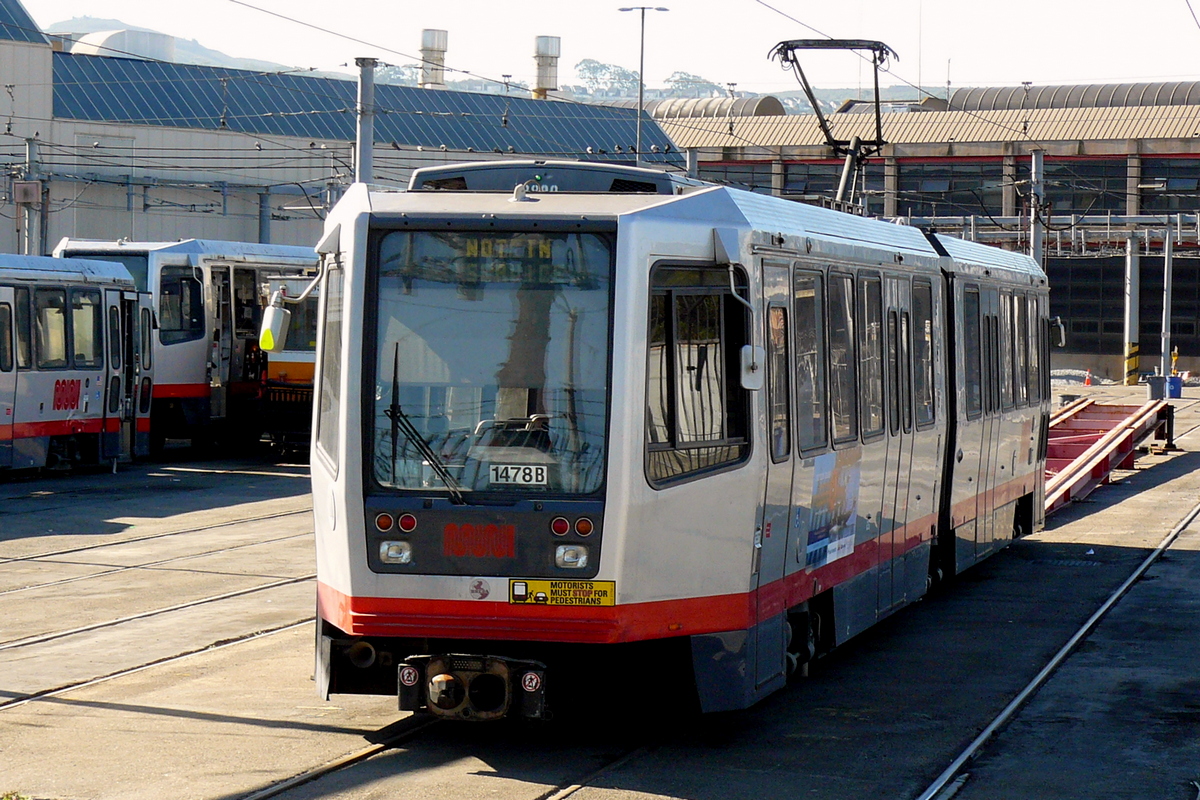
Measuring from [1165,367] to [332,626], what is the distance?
157 feet

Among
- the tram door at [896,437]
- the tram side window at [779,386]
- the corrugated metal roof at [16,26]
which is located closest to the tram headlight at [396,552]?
the tram side window at [779,386]

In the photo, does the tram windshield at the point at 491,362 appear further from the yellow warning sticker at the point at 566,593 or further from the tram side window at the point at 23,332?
the tram side window at the point at 23,332

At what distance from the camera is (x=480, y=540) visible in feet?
25.7

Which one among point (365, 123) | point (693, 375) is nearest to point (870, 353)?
point (693, 375)

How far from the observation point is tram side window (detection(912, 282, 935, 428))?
12078 millimetres

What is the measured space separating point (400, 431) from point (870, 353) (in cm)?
389

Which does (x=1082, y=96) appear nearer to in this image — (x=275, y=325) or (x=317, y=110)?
(x=317, y=110)

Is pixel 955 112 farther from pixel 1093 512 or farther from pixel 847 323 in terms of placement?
pixel 847 323

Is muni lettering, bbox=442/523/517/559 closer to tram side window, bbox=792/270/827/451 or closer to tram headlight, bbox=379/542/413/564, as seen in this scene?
tram headlight, bbox=379/542/413/564

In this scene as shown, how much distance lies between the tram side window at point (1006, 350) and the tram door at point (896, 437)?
12.6ft

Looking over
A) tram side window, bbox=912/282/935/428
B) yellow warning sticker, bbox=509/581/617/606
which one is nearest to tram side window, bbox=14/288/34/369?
tram side window, bbox=912/282/935/428

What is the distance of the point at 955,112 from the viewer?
72.2 m

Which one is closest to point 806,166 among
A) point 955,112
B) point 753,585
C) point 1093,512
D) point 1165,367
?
point 955,112

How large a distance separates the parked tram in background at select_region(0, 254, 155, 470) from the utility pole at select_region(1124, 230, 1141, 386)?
4074 centimetres
